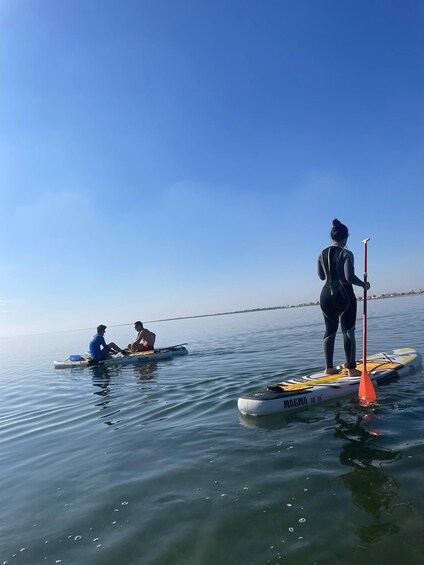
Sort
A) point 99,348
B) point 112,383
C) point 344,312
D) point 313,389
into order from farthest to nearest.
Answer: point 99,348
point 112,383
point 344,312
point 313,389

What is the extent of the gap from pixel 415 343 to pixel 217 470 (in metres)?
11.3

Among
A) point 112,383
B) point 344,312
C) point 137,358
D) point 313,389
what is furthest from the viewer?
point 137,358

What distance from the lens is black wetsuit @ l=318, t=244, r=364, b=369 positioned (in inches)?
285

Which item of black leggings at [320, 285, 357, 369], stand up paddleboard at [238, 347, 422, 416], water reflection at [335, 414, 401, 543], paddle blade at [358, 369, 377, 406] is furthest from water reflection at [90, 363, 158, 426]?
black leggings at [320, 285, 357, 369]

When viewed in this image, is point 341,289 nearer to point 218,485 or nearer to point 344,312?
point 344,312

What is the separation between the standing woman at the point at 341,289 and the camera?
23.8 ft

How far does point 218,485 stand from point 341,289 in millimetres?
4603

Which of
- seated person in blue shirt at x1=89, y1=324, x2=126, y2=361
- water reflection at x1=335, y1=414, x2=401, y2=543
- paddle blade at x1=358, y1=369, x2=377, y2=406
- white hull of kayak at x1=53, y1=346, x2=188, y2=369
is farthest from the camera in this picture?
seated person in blue shirt at x1=89, y1=324, x2=126, y2=361

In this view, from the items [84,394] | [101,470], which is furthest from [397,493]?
[84,394]

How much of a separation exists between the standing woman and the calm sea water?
43.0 inches

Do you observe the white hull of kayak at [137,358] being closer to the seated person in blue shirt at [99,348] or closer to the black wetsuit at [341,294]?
the seated person in blue shirt at [99,348]

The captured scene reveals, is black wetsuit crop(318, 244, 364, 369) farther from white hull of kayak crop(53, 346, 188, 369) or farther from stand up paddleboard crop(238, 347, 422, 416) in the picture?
white hull of kayak crop(53, 346, 188, 369)

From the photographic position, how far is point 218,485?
12.9 feet

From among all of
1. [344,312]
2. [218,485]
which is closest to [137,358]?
[344,312]
